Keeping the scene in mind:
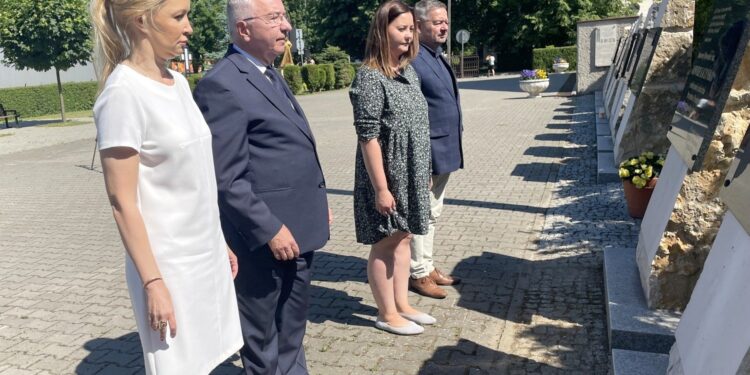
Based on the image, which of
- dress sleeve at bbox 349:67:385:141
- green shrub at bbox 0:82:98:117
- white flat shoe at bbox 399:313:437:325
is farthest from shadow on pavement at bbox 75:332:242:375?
green shrub at bbox 0:82:98:117

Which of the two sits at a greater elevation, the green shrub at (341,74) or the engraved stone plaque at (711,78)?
the engraved stone plaque at (711,78)

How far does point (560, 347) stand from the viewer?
365 centimetres

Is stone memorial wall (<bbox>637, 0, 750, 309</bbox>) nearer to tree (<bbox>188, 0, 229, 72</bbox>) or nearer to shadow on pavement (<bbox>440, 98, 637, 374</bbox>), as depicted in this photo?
shadow on pavement (<bbox>440, 98, 637, 374</bbox>)

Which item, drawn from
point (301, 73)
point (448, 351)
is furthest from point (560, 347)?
point (301, 73)

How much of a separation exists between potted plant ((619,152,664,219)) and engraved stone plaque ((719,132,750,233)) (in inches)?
144

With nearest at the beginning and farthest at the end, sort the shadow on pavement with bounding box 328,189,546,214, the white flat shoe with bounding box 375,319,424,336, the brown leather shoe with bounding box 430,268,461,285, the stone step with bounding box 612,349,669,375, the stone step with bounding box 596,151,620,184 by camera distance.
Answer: the stone step with bounding box 612,349,669,375 < the white flat shoe with bounding box 375,319,424,336 < the brown leather shoe with bounding box 430,268,461,285 < the shadow on pavement with bounding box 328,189,546,214 < the stone step with bounding box 596,151,620,184

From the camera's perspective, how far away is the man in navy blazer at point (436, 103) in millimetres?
4219

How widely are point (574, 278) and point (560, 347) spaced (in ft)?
→ 3.87

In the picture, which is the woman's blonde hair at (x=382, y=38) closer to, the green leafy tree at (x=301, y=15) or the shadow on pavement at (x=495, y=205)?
the shadow on pavement at (x=495, y=205)

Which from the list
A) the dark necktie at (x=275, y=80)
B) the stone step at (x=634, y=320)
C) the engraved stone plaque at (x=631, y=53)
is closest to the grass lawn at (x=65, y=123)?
the engraved stone plaque at (x=631, y=53)

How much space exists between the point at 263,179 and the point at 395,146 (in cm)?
117

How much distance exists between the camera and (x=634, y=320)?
10.9 ft

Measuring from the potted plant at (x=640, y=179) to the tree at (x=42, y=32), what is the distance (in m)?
19.4

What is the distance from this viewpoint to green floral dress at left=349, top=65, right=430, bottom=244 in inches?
136
